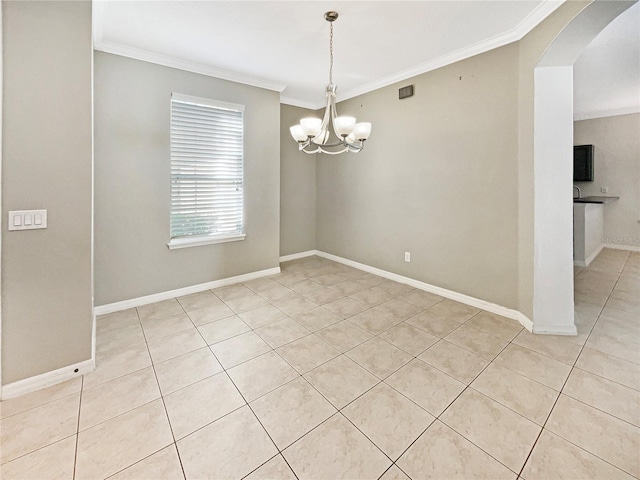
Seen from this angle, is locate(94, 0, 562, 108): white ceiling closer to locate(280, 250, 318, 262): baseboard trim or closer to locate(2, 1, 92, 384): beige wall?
locate(2, 1, 92, 384): beige wall

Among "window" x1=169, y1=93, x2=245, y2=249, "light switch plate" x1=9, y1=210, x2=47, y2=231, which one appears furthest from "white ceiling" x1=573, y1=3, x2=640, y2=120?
"light switch plate" x1=9, y1=210, x2=47, y2=231

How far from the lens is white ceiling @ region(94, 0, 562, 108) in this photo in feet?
7.61

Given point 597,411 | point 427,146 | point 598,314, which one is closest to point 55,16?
point 427,146

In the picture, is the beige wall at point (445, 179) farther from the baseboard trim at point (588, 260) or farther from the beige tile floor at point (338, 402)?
the baseboard trim at point (588, 260)

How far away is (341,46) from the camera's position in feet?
9.65

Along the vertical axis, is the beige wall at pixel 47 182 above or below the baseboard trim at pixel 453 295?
above

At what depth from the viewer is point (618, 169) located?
580 centimetres

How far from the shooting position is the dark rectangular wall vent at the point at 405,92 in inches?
141

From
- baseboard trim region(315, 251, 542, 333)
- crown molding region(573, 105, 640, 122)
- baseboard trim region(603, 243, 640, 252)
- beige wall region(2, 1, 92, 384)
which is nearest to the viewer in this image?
beige wall region(2, 1, 92, 384)

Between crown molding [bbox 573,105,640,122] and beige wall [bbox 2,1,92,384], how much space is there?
8.25 m

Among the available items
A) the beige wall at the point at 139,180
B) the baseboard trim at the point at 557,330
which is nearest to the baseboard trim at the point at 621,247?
the baseboard trim at the point at 557,330

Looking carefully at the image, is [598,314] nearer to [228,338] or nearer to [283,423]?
[283,423]

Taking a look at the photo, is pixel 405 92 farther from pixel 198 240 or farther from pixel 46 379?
pixel 46 379

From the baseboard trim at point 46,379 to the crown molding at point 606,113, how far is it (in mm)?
8799
